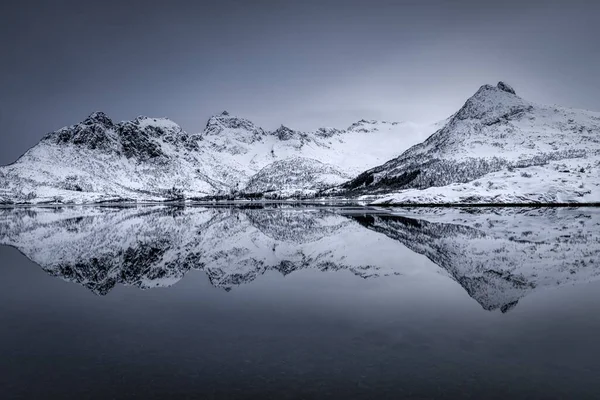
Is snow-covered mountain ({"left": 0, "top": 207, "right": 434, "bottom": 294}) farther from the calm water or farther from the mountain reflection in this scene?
the calm water

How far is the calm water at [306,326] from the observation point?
11375mm

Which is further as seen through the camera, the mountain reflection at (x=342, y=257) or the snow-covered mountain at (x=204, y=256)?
the snow-covered mountain at (x=204, y=256)

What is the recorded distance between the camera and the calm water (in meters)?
11.4

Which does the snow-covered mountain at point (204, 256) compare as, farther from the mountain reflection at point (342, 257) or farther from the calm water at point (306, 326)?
the calm water at point (306, 326)

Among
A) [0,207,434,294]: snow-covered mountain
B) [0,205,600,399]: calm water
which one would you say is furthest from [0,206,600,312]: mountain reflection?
[0,205,600,399]: calm water

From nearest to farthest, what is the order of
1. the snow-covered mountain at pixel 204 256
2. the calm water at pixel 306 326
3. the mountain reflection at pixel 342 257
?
the calm water at pixel 306 326, the mountain reflection at pixel 342 257, the snow-covered mountain at pixel 204 256

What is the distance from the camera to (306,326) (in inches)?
654

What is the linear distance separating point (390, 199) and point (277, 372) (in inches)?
6478

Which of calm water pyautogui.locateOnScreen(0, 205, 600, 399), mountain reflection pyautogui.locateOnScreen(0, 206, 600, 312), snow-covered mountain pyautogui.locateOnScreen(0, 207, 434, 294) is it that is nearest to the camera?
calm water pyautogui.locateOnScreen(0, 205, 600, 399)

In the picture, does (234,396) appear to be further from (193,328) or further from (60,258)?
(60,258)

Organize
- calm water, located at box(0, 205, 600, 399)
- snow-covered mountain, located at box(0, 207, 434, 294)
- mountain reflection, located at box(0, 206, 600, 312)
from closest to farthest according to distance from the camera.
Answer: calm water, located at box(0, 205, 600, 399), mountain reflection, located at box(0, 206, 600, 312), snow-covered mountain, located at box(0, 207, 434, 294)

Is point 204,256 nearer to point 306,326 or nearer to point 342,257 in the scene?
point 342,257

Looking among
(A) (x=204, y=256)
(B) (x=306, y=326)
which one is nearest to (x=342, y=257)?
(A) (x=204, y=256)

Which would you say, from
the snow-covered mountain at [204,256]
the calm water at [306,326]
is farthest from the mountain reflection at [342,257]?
the calm water at [306,326]
